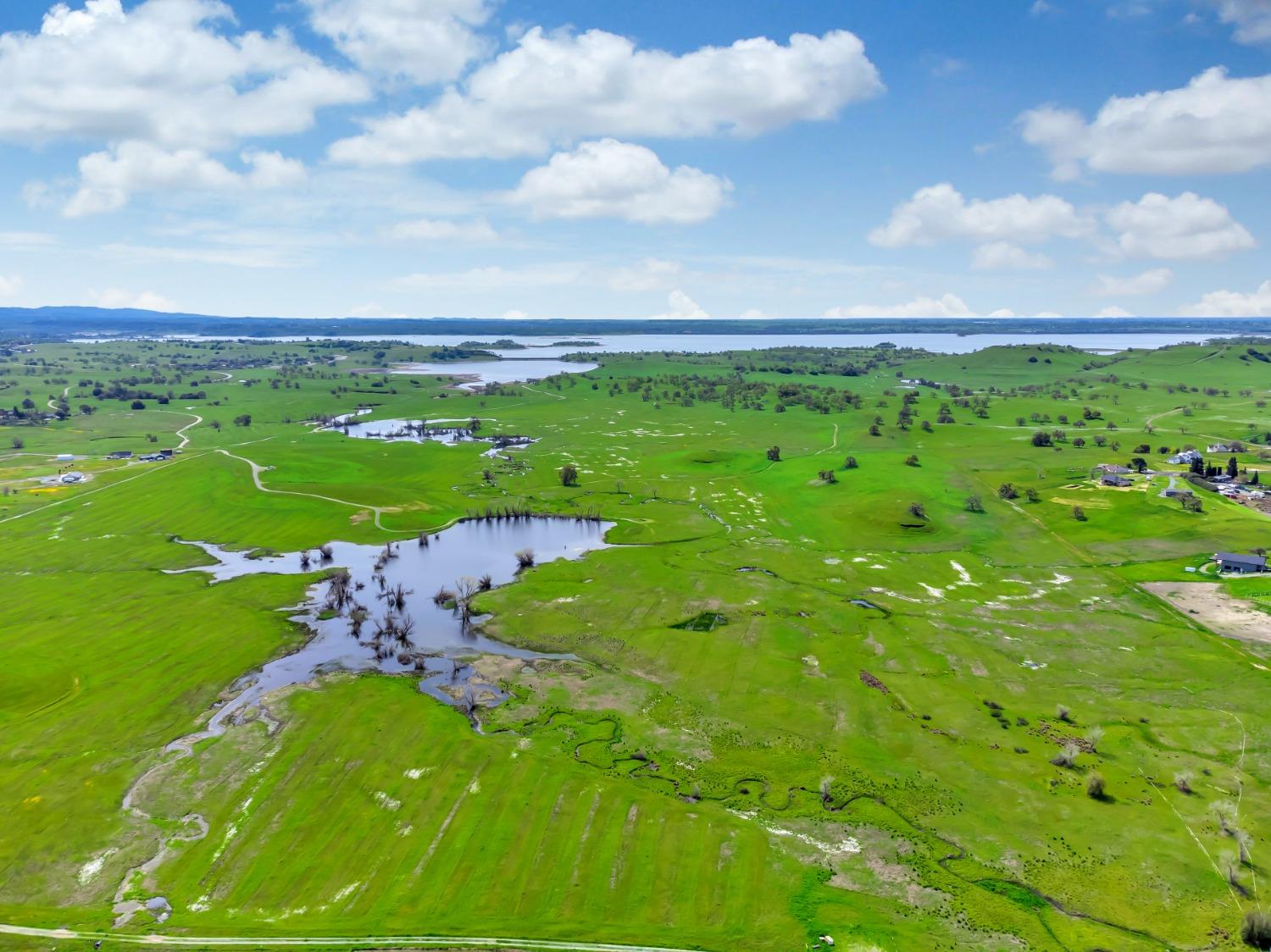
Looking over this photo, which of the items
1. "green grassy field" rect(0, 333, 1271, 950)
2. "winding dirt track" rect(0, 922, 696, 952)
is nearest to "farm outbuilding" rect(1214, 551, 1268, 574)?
"green grassy field" rect(0, 333, 1271, 950)

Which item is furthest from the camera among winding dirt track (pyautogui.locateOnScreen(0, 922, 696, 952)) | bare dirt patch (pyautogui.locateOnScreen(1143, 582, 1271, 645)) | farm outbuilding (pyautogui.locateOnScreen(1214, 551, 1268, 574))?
farm outbuilding (pyautogui.locateOnScreen(1214, 551, 1268, 574))

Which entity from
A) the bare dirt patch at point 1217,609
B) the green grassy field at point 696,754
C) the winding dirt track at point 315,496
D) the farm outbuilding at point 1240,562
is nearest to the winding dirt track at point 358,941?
the green grassy field at point 696,754

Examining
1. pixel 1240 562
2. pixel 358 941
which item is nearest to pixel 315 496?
pixel 358 941

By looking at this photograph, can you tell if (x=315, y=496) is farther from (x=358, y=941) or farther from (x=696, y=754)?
(x=358, y=941)

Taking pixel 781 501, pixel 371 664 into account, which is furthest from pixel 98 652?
pixel 781 501

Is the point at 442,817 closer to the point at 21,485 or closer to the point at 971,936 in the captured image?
the point at 971,936

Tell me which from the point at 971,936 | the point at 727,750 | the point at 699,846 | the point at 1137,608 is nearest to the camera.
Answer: the point at 971,936

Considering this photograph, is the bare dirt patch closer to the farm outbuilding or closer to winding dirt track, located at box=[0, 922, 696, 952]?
the farm outbuilding

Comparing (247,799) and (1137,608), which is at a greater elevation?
(1137,608)
